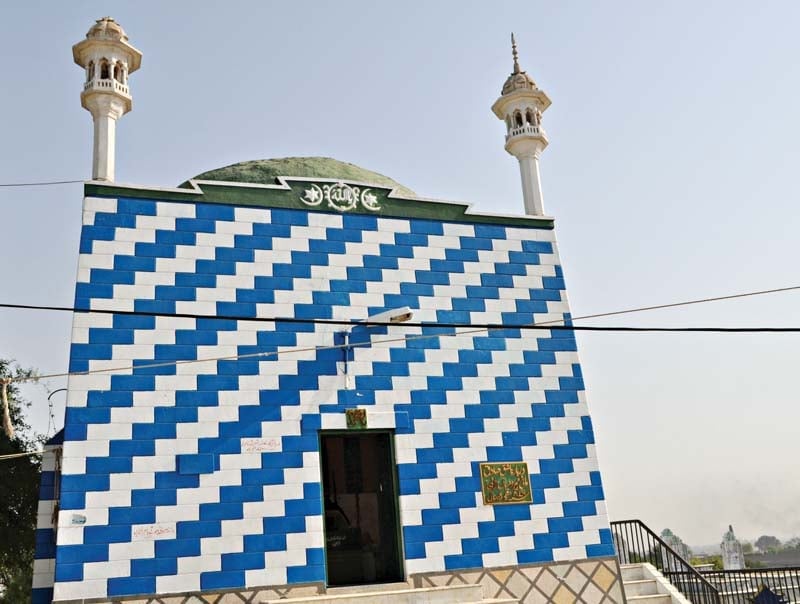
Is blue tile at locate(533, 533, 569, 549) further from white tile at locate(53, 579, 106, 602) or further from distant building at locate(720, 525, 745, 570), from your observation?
distant building at locate(720, 525, 745, 570)

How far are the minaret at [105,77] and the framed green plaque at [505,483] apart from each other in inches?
304

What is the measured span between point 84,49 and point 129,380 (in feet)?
18.6

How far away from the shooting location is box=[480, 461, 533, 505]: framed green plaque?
1292cm

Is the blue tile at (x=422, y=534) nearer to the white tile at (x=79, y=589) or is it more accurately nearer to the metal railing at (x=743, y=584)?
the white tile at (x=79, y=589)

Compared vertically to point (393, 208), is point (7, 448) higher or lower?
lower

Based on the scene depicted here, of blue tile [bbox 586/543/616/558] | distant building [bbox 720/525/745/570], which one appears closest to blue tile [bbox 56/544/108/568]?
blue tile [bbox 586/543/616/558]

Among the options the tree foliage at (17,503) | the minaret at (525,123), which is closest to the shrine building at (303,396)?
the minaret at (525,123)

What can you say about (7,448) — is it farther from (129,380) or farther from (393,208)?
(393,208)

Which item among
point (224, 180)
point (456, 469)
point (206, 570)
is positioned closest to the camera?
point (206, 570)

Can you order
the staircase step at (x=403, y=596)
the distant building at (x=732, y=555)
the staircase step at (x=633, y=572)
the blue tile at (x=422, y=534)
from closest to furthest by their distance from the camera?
the staircase step at (x=403, y=596), the blue tile at (x=422, y=534), the staircase step at (x=633, y=572), the distant building at (x=732, y=555)

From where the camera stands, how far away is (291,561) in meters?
11.6

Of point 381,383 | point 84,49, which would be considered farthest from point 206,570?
point 84,49

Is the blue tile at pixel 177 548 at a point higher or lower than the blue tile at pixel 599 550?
higher

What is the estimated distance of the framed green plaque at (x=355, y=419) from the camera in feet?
41.0
